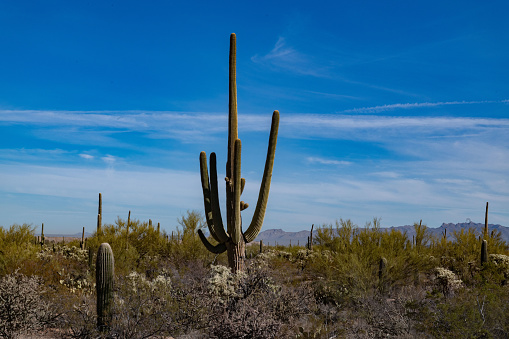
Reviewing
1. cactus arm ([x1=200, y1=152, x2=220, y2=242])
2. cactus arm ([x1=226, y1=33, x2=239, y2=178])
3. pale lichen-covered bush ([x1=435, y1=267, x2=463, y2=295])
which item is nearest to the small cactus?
pale lichen-covered bush ([x1=435, y1=267, x2=463, y2=295])

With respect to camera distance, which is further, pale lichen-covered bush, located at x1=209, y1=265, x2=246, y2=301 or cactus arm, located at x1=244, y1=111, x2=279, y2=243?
cactus arm, located at x1=244, y1=111, x2=279, y2=243

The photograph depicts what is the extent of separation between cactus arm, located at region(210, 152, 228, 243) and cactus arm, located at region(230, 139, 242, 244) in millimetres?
393

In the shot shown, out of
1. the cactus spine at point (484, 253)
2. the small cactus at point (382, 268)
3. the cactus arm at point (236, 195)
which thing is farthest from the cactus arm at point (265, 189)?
the cactus spine at point (484, 253)

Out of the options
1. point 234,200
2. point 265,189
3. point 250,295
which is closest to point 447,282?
point 265,189

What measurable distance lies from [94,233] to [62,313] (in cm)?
1402

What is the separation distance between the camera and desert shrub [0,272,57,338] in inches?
400

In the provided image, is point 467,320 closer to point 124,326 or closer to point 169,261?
point 124,326

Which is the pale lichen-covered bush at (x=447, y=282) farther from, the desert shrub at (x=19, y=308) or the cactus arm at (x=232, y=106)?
the desert shrub at (x=19, y=308)

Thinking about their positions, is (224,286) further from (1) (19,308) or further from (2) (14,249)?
(2) (14,249)

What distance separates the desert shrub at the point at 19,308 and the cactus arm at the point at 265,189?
539 cm

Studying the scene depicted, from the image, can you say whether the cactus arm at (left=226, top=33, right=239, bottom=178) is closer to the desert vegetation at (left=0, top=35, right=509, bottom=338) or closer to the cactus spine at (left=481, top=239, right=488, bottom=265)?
the desert vegetation at (left=0, top=35, right=509, bottom=338)

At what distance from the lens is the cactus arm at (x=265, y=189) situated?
13141mm

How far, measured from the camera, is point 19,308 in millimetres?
10312

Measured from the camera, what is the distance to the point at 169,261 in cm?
2027
